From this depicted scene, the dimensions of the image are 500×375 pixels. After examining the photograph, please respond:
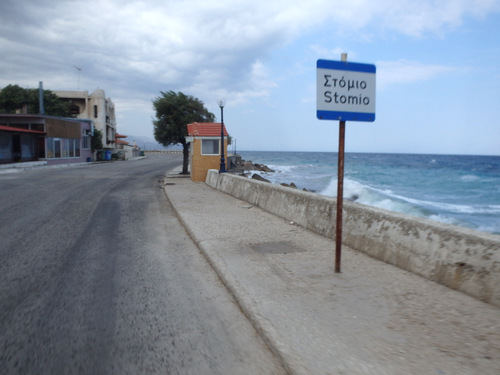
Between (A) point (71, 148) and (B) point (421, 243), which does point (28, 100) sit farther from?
(B) point (421, 243)

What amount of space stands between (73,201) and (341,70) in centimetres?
1027

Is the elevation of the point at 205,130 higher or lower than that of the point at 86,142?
lower

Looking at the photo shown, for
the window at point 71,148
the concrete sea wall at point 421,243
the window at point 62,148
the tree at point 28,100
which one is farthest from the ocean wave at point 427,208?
the tree at point 28,100

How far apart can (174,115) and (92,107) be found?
4857 cm

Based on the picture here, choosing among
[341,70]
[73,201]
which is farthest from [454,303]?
[73,201]

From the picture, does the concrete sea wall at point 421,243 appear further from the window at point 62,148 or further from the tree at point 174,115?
the window at point 62,148

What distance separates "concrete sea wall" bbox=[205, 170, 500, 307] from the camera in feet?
12.8

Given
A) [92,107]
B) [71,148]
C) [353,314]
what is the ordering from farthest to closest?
[92,107] < [71,148] < [353,314]

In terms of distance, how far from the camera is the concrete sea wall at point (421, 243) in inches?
154

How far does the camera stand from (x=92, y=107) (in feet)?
220

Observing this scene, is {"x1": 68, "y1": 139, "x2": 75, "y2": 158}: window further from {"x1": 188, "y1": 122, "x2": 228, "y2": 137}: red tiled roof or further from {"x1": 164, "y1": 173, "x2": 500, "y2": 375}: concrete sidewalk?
{"x1": 164, "y1": 173, "x2": 500, "y2": 375}: concrete sidewalk

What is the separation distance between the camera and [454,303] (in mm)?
3861

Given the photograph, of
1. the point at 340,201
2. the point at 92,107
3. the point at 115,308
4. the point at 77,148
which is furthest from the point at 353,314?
the point at 92,107

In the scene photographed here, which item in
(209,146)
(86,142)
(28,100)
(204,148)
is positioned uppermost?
(28,100)
